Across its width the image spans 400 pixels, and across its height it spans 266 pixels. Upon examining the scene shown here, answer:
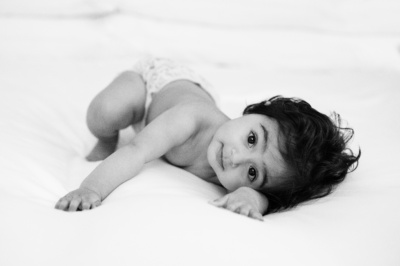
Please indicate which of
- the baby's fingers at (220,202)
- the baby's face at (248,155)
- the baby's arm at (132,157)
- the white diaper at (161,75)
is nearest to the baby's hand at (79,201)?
the baby's arm at (132,157)

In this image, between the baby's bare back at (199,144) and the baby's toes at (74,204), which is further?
the baby's bare back at (199,144)

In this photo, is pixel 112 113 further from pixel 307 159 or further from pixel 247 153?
pixel 307 159

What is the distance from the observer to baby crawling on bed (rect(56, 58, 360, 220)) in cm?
110

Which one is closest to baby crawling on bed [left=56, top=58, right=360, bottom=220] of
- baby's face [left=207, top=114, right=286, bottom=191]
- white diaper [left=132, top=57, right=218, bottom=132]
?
baby's face [left=207, top=114, right=286, bottom=191]

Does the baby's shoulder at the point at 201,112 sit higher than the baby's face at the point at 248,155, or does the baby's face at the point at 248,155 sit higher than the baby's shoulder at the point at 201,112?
the baby's shoulder at the point at 201,112

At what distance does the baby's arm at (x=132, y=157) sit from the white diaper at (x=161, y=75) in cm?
27

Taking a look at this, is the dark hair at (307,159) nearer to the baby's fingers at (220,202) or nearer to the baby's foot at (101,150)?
the baby's fingers at (220,202)

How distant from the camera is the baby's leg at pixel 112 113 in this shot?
1.38m

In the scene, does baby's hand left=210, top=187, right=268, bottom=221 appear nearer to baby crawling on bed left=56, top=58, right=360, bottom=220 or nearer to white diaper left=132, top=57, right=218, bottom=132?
baby crawling on bed left=56, top=58, right=360, bottom=220

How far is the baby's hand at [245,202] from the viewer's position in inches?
38.5

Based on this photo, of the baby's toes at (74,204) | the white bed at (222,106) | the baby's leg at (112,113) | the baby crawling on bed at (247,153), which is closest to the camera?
the white bed at (222,106)

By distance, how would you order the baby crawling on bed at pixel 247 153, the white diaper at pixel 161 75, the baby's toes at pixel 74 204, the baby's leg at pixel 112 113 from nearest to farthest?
the baby's toes at pixel 74 204
the baby crawling on bed at pixel 247 153
the baby's leg at pixel 112 113
the white diaper at pixel 161 75

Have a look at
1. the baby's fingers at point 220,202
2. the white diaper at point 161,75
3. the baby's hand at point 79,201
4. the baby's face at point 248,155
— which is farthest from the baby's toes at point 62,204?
the white diaper at point 161,75

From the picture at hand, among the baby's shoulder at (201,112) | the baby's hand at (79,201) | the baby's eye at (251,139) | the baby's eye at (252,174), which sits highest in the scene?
the baby's shoulder at (201,112)
